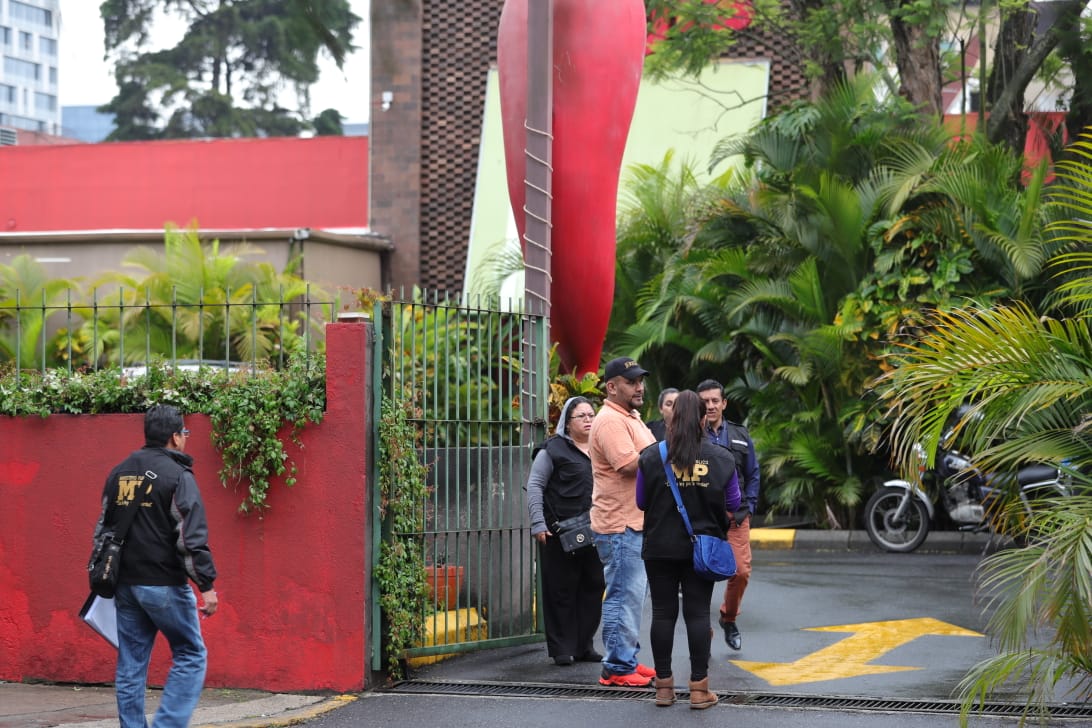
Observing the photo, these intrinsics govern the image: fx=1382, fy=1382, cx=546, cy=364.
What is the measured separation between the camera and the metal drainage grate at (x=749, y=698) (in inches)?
296

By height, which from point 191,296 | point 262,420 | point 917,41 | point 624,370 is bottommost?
point 262,420

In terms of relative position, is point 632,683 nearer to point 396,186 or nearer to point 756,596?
point 756,596

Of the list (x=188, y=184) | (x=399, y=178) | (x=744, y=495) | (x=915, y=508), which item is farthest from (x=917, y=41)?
(x=188, y=184)

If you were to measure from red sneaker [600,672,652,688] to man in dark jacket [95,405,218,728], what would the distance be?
8.96 feet

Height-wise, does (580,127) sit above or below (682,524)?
above

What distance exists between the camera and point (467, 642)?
361 inches

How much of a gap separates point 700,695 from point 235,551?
302 centimetres

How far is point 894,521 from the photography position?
1441 cm

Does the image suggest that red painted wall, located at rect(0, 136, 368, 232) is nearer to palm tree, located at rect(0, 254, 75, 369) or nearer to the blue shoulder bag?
palm tree, located at rect(0, 254, 75, 369)

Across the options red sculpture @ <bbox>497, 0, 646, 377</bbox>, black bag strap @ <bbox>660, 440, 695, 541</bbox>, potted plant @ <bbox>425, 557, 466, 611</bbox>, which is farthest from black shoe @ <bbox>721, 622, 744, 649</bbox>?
red sculpture @ <bbox>497, 0, 646, 377</bbox>

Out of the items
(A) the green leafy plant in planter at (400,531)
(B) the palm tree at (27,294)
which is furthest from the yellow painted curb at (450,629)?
(B) the palm tree at (27,294)

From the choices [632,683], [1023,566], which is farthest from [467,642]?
[1023,566]

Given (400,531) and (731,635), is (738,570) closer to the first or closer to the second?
(731,635)

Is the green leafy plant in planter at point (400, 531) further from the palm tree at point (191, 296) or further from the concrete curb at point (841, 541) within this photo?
the palm tree at point (191, 296)
